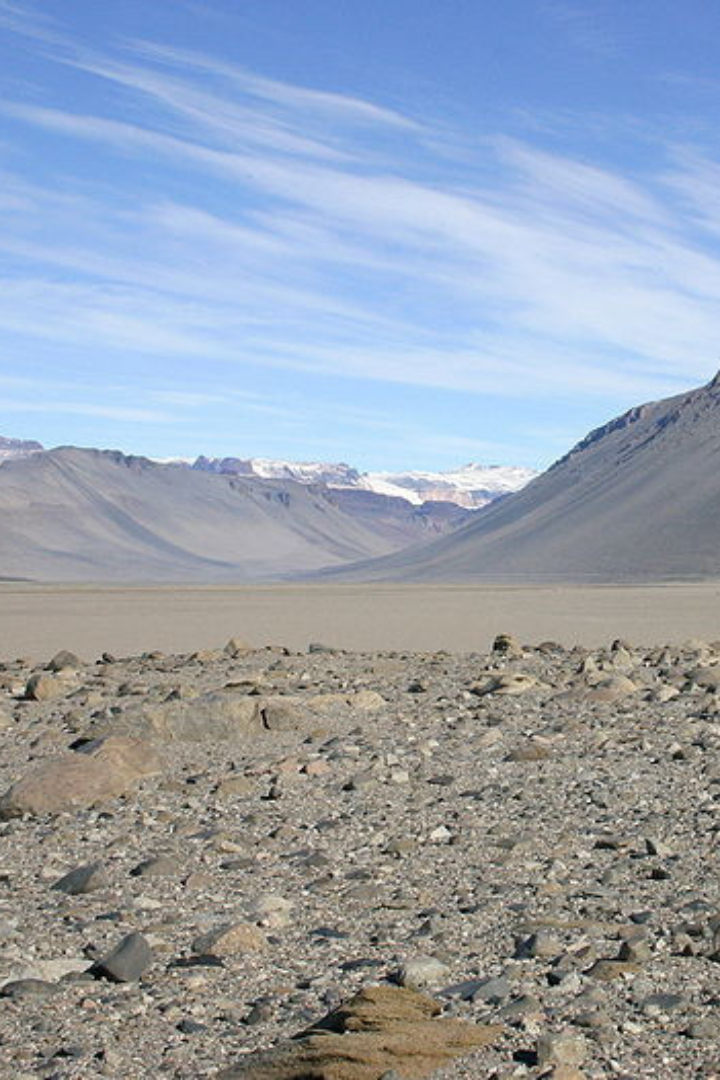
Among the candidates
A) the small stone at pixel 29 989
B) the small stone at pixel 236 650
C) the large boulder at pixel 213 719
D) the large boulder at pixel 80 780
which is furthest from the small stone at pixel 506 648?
the small stone at pixel 29 989

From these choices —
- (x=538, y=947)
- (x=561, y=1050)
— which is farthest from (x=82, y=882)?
(x=561, y=1050)

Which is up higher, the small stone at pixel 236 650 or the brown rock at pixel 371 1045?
the small stone at pixel 236 650

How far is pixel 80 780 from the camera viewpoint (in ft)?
29.2

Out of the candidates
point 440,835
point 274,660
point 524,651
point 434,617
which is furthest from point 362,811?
point 434,617

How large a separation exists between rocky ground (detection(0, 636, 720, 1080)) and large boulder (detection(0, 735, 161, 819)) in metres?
0.02

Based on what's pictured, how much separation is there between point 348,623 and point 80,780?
26331mm

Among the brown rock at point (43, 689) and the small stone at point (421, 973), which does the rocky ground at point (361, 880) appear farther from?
the brown rock at point (43, 689)

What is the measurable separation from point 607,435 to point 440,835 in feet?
634

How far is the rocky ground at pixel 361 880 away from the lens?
189 inches

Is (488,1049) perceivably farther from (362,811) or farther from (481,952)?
(362,811)

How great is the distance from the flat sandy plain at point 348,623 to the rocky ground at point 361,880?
44.7ft

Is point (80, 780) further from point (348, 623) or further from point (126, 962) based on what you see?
point (348, 623)


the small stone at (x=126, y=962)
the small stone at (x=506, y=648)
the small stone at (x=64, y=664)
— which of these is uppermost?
the small stone at (x=506, y=648)

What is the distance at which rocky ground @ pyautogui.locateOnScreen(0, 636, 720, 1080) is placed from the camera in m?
4.80
